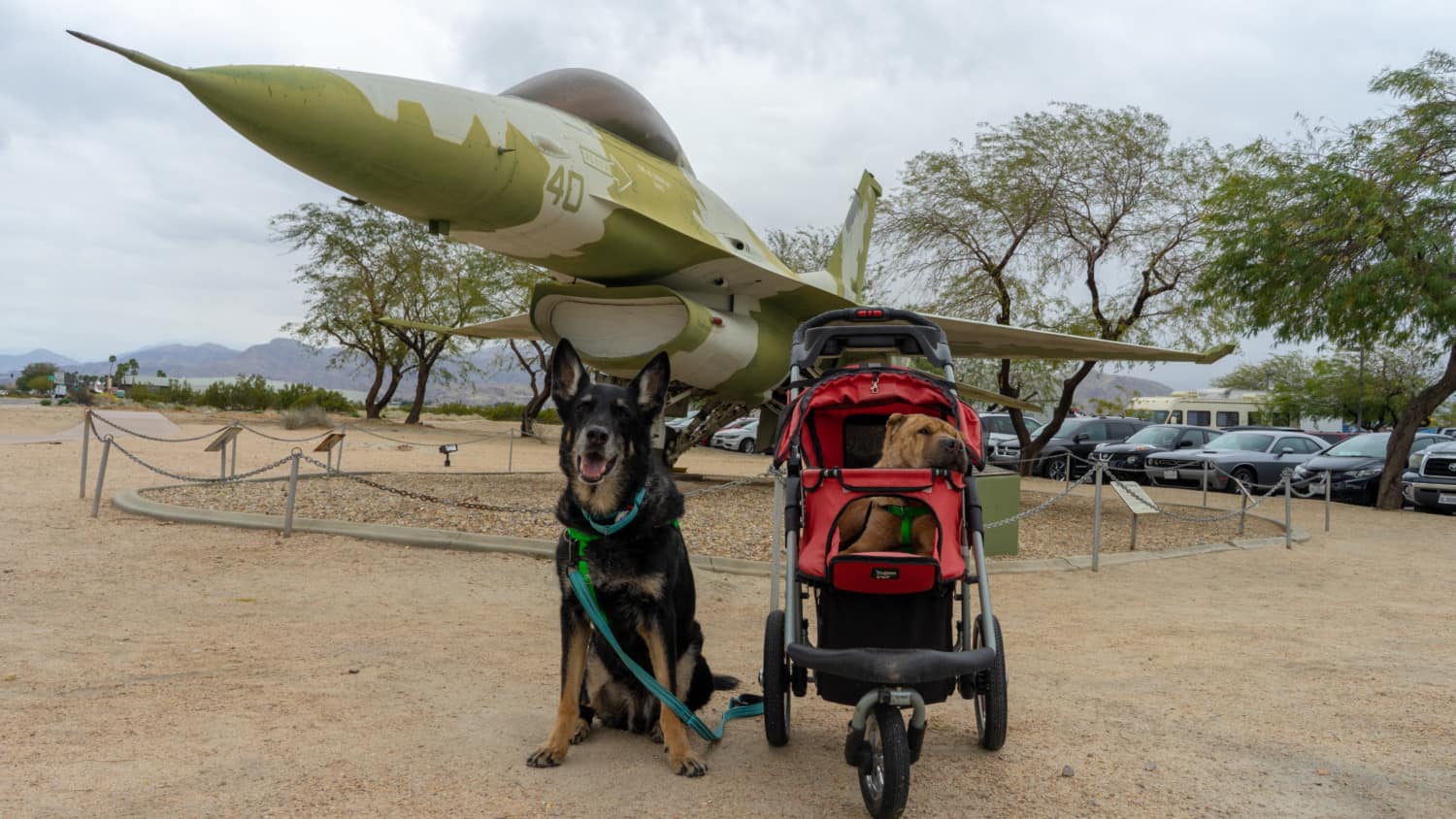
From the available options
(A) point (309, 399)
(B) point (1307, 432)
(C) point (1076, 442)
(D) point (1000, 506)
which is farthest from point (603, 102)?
(A) point (309, 399)

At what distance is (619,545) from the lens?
121 inches

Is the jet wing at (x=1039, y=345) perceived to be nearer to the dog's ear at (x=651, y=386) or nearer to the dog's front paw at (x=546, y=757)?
the dog's ear at (x=651, y=386)

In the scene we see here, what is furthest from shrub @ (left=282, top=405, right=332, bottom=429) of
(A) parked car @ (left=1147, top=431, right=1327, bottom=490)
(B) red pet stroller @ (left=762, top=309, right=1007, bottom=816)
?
(B) red pet stroller @ (left=762, top=309, right=1007, bottom=816)

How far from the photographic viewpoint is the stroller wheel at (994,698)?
3.12 meters

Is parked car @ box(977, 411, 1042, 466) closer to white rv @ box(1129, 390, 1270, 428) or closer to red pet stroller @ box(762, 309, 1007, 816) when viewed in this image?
red pet stroller @ box(762, 309, 1007, 816)

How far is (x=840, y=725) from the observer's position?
3713mm

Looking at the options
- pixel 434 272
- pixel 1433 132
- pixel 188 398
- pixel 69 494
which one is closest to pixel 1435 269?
pixel 1433 132

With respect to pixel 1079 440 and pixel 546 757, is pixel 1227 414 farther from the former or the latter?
pixel 546 757

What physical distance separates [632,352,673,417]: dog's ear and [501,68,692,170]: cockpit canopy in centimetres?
501

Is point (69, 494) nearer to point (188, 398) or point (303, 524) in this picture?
point (303, 524)

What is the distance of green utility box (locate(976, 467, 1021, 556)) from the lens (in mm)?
8492

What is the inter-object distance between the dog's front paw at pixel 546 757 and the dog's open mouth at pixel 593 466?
104 cm

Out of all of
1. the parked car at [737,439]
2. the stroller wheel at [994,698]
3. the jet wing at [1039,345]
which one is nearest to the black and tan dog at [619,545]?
the stroller wheel at [994,698]

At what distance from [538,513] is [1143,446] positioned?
50.8 ft
